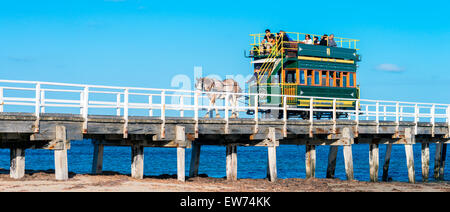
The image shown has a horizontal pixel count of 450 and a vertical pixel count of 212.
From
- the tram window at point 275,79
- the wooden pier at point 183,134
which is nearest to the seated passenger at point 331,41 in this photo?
the tram window at point 275,79

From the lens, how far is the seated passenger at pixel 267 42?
99.4 ft

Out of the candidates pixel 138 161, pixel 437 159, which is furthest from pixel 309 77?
pixel 138 161

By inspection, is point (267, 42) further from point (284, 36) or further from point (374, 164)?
point (374, 164)

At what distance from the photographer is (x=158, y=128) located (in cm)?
1931

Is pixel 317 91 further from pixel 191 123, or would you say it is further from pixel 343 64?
pixel 191 123

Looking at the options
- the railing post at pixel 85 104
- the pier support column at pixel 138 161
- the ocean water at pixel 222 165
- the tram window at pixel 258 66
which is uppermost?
the tram window at pixel 258 66

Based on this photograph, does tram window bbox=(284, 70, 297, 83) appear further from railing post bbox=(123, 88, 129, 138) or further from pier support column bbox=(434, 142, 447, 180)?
railing post bbox=(123, 88, 129, 138)

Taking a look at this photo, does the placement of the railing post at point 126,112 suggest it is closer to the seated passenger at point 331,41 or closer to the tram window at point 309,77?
the tram window at point 309,77

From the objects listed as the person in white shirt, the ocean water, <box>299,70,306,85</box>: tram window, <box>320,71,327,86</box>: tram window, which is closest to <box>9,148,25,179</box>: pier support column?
the ocean water

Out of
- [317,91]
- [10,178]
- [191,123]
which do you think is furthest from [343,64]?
[10,178]

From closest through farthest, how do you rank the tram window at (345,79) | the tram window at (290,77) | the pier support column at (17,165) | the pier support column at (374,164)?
the pier support column at (17,165)
the pier support column at (374,164)
the tram window at (290,77)
the tram window at (345,79)

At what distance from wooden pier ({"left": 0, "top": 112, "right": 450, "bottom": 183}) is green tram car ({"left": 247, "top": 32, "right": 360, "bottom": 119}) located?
2903mm

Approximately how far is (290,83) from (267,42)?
226 centimetres

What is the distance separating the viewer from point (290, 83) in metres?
29.6
